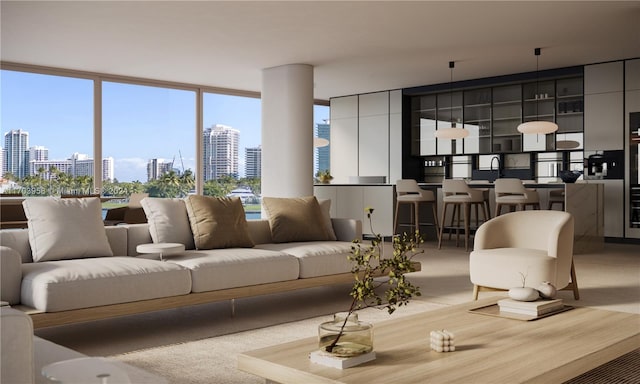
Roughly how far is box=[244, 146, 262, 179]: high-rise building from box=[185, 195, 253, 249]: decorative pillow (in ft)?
24.4

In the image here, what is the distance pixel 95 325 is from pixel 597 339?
3.15m

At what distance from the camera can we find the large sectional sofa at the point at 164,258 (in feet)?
12.1

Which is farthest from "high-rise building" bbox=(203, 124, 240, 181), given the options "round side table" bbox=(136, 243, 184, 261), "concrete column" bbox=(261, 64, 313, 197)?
"round side table" bbox=(136, 243, 184, 261)

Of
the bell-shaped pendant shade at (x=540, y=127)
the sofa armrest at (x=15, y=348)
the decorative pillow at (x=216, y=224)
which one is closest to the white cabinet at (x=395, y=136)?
the bell-shaped pendant shade at (x=540, y=127)

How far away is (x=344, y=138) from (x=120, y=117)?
4.46 metres

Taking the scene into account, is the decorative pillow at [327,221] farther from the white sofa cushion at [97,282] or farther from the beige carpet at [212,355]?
the white sofa cushion at [97,282]

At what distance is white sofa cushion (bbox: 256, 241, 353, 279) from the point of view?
4.98 metres

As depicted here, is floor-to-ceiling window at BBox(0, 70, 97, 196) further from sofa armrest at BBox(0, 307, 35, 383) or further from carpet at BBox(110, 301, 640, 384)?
sofa armrest at BBox(0, 307, 35, 383)

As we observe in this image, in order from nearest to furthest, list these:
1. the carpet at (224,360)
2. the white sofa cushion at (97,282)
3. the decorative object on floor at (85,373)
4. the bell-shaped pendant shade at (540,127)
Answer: the decorative object on floor at (85,373), the carpet at (224,360), the white sofa cushion at (97,282), the bell-shaped pendant shade at (540,127)

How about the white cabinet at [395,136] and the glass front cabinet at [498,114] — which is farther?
the white cabinet at [395,136]

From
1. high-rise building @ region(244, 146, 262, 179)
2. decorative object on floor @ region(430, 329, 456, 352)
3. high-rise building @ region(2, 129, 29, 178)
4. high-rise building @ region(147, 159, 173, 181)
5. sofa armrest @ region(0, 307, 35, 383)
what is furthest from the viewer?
high-rise building @ region(244, 146, 262, 179)

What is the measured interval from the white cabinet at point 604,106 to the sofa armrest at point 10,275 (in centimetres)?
856

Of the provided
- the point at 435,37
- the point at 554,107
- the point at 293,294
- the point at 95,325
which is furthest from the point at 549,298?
the point at 554,107

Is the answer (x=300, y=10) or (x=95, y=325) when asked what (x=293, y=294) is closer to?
(x=95, y=325)
